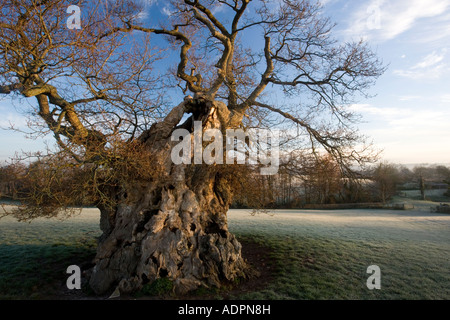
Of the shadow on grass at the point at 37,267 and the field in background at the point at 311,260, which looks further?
the shadow on grass at the point at 37,267

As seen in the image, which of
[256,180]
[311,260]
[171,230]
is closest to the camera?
[171,230]

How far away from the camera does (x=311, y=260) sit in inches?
362

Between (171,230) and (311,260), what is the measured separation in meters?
4.88

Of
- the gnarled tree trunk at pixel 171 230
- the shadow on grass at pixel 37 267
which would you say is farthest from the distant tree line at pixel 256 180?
the shadow on grass at pixel 37 267

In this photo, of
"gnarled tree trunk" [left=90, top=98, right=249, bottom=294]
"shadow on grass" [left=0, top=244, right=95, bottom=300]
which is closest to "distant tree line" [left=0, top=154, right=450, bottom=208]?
"gnarled tree trunk" [left=90, top=98, right=249, bottom=294]

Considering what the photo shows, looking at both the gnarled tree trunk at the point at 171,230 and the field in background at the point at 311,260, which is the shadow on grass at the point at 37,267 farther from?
the gnarled tree trunk at the point at 171,230

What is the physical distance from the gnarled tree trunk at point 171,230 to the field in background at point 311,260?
129cm

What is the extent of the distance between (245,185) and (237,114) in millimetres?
2569

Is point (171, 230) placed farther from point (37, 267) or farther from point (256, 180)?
point (37, 267)

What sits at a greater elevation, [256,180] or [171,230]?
[256,180]

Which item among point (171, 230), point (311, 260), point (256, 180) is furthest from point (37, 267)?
point (311, 260)

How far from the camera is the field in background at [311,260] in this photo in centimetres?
700

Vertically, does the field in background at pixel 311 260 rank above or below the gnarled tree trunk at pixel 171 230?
below
